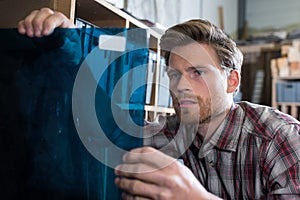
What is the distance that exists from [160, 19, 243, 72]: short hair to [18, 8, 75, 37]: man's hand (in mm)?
485

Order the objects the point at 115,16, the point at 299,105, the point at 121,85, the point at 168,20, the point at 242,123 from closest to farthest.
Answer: the point at 121,85 → the point at 242,123 → the point at 115,16 → the point at 168,20 → the point at 299,105

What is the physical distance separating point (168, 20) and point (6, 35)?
192cm

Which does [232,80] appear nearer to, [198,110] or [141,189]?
[198,110]

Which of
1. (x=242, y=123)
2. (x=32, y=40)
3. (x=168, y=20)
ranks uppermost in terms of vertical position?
(x=168, y=20)

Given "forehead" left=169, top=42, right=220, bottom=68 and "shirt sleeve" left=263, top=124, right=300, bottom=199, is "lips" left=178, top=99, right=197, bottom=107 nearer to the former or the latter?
"forehead" left=169, top=42, right=220, bottom=68

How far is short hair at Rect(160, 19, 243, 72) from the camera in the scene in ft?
3.65

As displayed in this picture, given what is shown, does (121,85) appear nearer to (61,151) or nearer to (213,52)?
(61,151)

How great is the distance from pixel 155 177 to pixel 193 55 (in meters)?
0.57

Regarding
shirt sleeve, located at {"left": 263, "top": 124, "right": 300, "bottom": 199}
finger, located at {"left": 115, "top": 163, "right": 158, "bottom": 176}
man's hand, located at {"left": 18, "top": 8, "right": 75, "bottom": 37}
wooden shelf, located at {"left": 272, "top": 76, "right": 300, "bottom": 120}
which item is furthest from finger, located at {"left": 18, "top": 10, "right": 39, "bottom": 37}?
wooden shelf, located at {"left": 272, "top": 76, "right": 300, "bottom": 120}

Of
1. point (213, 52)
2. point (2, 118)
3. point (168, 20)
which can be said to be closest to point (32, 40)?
point (2, 118)

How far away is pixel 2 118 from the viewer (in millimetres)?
771

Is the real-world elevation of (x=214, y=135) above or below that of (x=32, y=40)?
below

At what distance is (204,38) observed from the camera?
111 cm

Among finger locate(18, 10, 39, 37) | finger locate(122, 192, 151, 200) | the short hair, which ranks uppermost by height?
the short hair
